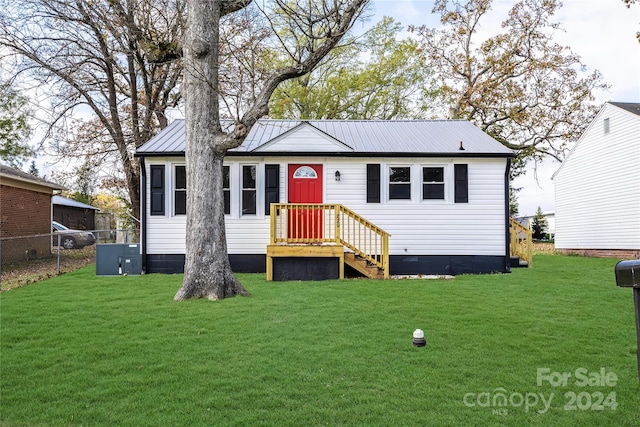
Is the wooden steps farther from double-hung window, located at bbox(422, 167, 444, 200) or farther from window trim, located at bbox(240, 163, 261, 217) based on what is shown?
window trim, located at bbox(240, 163, 261, 217)

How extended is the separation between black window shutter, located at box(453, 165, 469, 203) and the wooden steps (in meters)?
3.10

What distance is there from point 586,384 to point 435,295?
407 cm

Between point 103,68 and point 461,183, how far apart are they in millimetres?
12943

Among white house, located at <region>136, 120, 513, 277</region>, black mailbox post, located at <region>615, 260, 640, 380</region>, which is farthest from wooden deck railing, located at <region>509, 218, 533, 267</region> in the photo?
black mailbox post, located at <region>615, 260, 640, 380</region>

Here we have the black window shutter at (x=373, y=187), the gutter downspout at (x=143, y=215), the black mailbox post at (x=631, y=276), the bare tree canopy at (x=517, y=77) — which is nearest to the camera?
the black mailbox post at (x=631, y=276)

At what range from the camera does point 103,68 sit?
15172 mm

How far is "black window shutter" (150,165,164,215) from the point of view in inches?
434

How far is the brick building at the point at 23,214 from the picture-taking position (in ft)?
47.2

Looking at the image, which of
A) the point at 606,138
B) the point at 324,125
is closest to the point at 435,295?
the point at 324,125

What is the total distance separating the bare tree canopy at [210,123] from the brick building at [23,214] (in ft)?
30.3

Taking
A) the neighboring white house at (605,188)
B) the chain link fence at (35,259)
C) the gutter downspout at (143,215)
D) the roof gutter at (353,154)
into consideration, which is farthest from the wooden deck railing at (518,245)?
→ the chain link fence at (35,259)

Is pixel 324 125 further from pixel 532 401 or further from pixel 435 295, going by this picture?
pixel 532 401

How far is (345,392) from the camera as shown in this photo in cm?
352

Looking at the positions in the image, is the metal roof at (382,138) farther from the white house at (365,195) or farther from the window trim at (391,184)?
the window trim at (391,184)
